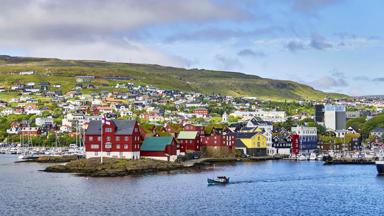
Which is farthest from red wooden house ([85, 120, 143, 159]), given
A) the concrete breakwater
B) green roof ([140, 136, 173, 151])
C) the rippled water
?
the concrete breakwater

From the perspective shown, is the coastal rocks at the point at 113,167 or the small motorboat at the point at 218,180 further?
the coastal rocks at the point at 113,167

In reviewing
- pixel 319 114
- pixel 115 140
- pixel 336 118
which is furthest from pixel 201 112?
pixel 115 140

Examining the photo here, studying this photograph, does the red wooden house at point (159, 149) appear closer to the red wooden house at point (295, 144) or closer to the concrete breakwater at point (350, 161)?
the concrete breakwater at point (350, 161)

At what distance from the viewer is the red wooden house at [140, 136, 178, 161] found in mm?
66750

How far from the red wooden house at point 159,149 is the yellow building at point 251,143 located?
19302 millimetres

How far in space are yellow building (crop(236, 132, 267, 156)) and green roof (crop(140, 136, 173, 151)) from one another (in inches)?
774

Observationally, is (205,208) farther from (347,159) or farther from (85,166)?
(347,159)

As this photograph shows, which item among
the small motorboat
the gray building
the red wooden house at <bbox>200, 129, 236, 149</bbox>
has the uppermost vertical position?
the gray building

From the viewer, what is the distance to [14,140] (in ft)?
350

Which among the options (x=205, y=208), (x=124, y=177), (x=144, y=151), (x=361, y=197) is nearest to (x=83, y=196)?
(x=205, y=208)

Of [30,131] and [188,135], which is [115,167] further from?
[30,131]

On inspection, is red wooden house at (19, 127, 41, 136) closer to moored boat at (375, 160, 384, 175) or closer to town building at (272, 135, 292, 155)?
town building at (272, 135, 292, 155)

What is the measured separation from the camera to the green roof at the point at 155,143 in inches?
2630

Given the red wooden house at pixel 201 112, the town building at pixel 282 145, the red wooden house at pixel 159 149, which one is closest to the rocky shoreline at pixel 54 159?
the red wooden house at pixel 159 149
